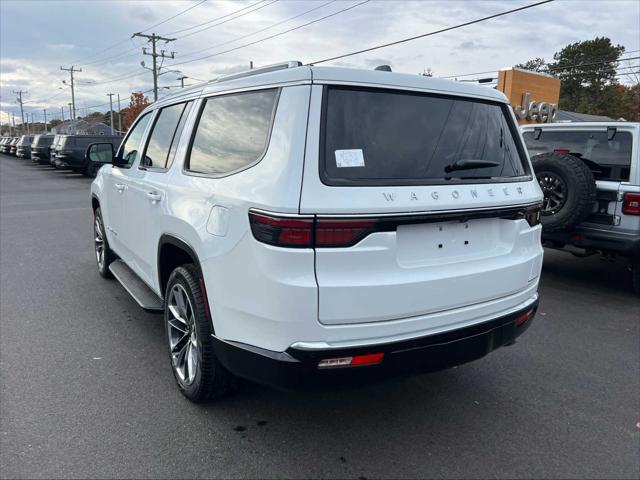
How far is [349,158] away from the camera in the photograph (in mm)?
2389

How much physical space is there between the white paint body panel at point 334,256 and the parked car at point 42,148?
3279 centimetres

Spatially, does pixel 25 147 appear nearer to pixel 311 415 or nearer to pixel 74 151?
pixel 74 151

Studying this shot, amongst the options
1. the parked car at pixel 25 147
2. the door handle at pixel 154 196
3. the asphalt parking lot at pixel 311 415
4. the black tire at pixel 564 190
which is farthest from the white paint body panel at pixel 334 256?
the parked car at pixel 25 147

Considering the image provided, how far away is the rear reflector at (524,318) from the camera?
2.99m

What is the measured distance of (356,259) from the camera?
2301 mm

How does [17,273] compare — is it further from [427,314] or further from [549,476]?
[549,476]

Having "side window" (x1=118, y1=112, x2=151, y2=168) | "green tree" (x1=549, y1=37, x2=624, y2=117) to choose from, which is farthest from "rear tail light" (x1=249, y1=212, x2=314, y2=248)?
"green tree" (x1=549, y1=37, x2=624, y2=117)

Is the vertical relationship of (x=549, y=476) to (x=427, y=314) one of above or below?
below

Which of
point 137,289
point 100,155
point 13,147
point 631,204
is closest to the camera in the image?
point 137,289

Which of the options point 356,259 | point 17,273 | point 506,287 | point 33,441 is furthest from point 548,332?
point 17,273

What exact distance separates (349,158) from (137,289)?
2603 mm

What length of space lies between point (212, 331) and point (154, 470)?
0.74 metres

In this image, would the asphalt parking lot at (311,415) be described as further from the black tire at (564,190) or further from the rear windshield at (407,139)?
the black tire at (564,190)

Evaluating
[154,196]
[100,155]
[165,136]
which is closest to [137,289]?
[154,196]
